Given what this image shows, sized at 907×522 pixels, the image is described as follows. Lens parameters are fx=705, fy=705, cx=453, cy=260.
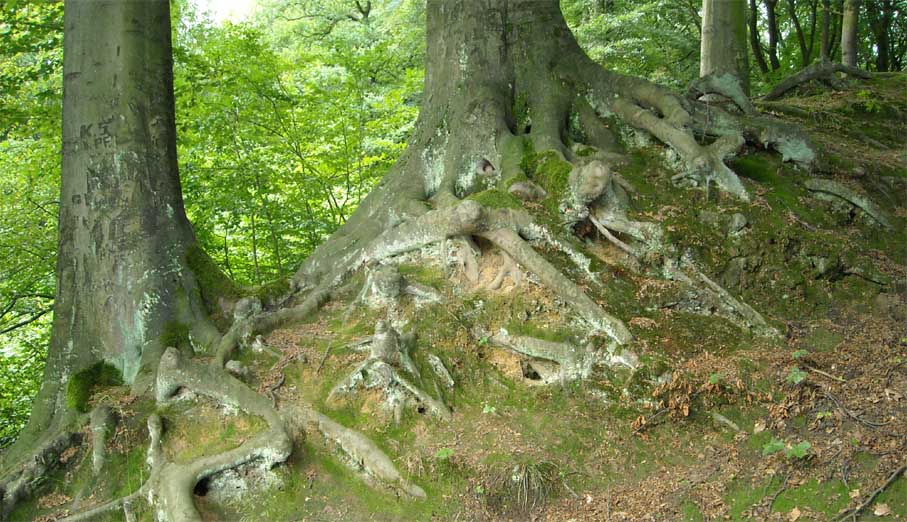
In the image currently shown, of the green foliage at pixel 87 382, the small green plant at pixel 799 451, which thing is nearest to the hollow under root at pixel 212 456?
the green foliage at pixel 87 382

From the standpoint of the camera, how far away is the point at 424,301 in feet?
20.1

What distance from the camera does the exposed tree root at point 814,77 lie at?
11.9 meters

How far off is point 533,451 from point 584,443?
1.26 feet

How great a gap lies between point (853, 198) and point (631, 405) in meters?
3.73

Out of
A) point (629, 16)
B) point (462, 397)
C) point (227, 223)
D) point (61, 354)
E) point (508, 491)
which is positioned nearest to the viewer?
point (508, 491)

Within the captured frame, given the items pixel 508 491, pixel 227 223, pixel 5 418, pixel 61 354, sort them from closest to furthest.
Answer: pixel 508 491, pixel 61 354, pixel 5 418, pixel 227 223

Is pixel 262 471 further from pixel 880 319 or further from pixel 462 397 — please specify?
pixel 880 319

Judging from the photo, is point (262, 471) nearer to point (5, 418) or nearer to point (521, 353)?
point (521, 353)

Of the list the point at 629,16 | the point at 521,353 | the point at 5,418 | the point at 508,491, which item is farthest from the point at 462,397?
the point at 629,16

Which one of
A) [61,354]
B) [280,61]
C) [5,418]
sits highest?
[280,61]

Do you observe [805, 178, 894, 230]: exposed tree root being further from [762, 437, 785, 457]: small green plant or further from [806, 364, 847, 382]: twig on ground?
[762, 437, 785, 457]: small green plant

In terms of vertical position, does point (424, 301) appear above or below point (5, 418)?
above

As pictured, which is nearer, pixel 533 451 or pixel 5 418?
pixel 533 451

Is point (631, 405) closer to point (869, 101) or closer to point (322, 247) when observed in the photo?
point (322, 247)
